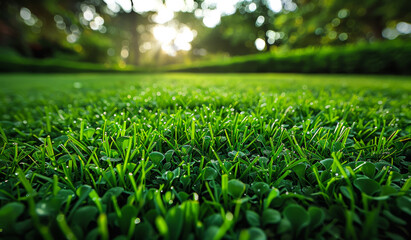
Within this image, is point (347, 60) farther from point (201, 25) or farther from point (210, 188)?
point (201, 25)

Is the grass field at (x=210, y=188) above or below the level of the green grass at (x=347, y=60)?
below

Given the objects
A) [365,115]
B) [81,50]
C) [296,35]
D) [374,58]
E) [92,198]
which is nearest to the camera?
[92,198]

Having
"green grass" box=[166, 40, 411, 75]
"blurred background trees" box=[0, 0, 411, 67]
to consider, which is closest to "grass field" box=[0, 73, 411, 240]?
"green grass" box=[166, 40, 411, 75]

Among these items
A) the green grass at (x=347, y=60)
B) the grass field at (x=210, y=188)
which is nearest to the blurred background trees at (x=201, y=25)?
the green grass at (x=347, y=60)

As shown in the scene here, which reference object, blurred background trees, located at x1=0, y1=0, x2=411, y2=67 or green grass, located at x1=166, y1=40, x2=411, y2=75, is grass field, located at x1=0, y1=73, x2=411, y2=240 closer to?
green grass, located at x1=166, y1=40, x2=411, y2=75

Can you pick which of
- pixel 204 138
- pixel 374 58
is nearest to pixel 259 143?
pixel 204 138

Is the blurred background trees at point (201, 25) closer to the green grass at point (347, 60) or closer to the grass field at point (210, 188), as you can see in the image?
the green grass at point (347, 60)

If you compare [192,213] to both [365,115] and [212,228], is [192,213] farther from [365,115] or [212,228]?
[365,115]

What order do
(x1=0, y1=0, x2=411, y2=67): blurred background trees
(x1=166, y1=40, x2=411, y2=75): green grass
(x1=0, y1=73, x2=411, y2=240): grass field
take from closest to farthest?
1. (x1=0, y1=73, x2=411, y2=240): grass field
2. (x1=166, y1=40, x2=411, y2=75): green grass
3. (x1=0, y1=0, x2=411, y2=67): blurred background trees

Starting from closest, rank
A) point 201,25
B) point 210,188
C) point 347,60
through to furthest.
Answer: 1. point 210,188
2. point 347,60
3. point 201,25

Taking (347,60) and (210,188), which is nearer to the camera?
(210,188)

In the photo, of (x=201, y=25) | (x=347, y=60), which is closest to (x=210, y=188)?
(x=347, y=60)
